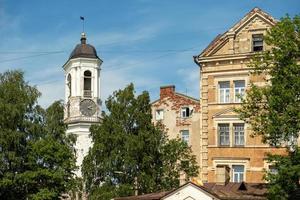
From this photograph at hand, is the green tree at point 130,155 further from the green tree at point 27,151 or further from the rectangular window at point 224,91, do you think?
the rectangular window at point 224,91

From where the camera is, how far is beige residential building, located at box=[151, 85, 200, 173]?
5354 centimetres

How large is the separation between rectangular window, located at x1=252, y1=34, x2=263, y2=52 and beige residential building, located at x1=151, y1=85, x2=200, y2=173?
13.9 metres

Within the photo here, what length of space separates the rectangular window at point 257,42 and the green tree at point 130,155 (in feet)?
23.8

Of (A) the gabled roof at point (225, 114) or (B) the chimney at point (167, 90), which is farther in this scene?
(B) the chimney at point (167, 90)

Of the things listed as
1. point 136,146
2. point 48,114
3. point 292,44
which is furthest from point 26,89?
point 292,44

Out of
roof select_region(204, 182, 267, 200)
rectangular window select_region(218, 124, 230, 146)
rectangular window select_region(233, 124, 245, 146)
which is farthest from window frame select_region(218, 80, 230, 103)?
roof select_region(204, 182, 267, 200)

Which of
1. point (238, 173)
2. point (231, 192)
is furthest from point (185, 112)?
point (231, 192)

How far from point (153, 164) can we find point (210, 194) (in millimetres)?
6812

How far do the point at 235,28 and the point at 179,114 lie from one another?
1506 cm

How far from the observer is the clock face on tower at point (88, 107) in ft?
173

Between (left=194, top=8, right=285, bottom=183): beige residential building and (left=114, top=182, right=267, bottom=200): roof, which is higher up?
(left=194, top=8, right=285, bottom=183): beige residential building

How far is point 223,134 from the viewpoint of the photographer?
40.3 meters

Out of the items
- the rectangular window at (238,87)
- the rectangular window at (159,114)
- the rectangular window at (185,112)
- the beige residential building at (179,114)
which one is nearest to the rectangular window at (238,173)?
the rectangular window at (238,87)

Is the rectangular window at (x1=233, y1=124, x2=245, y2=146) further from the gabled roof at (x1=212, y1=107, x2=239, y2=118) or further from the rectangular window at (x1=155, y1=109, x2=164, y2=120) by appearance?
the rectangular window at (x1=155, y1=109, x2=164, y2=120)
